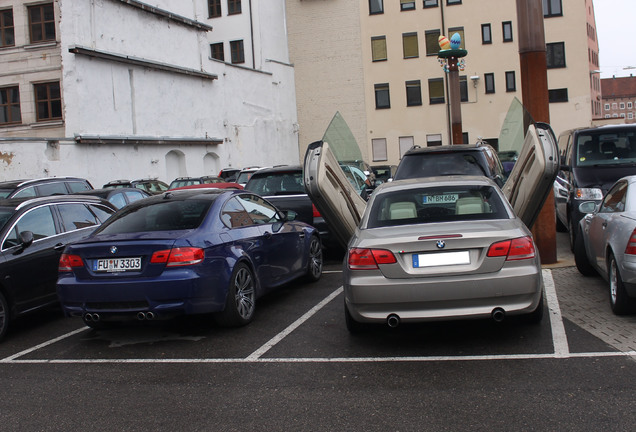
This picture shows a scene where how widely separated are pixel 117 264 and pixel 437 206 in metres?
3.15

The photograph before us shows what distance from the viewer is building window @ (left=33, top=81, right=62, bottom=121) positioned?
29.2m

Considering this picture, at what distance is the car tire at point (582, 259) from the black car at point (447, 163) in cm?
175

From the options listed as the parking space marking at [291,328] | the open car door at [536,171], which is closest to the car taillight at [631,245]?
the open car door at [536,171]

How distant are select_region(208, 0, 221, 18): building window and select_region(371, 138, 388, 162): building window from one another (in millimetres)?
14740

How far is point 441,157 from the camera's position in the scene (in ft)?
35.1

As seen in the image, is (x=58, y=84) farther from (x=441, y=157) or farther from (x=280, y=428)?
(x=280, y=428)

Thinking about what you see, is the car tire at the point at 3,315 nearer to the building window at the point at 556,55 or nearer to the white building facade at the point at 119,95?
the white building facade at the point at 119,95

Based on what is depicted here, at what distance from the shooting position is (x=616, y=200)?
7660 mm

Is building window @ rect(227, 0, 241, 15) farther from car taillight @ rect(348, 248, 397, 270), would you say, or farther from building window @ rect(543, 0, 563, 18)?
car taillight @ rect(348, 248, 397, 270)

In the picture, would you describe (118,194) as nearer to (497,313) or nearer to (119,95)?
(497,313)

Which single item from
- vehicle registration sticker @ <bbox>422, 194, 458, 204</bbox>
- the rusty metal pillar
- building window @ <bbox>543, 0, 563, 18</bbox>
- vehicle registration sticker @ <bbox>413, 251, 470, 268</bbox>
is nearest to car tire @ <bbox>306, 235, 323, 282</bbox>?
the rusty metal pillar

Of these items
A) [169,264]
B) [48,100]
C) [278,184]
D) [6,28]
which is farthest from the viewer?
[6,28]

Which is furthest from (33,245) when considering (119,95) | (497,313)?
(119,95)

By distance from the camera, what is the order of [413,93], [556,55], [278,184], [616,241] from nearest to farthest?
[616,241], [278,184], [556,55], [413,93]
